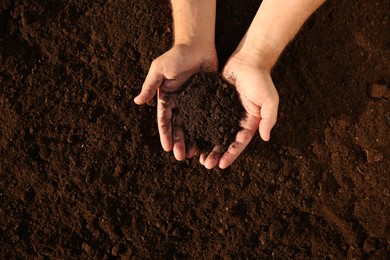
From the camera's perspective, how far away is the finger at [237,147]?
1.93 m

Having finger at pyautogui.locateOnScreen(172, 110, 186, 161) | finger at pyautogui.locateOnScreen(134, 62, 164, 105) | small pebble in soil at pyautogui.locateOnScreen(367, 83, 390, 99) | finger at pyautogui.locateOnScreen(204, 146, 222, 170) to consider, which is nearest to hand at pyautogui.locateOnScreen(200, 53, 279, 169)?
finger at pyautogui.locateOnScreen(204, 146, 222, 170)

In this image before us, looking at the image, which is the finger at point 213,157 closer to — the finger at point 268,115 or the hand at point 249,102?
the hand at point 249,102

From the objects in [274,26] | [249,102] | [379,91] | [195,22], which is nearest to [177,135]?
[249,102]

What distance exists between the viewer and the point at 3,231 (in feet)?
7.02

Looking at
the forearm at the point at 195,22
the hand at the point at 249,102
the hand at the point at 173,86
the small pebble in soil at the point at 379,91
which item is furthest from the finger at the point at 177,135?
the small pebble in soil at the point at 379,91

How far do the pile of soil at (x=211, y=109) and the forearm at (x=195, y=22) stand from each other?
9.4 inches

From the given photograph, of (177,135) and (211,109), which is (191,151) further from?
(211,109)

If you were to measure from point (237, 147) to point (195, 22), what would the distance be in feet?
2.32

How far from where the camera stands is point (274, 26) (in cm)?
203

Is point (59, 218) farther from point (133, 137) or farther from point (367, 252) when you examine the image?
point (367, 252)

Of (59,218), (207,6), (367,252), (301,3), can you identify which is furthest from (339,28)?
(59,218)

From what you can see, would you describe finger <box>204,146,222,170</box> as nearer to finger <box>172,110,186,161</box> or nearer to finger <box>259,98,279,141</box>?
finger <box>172,110,186,161</box>

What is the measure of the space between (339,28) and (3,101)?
1944 millimetres

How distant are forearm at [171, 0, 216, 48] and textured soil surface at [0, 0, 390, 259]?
12 centimetres
